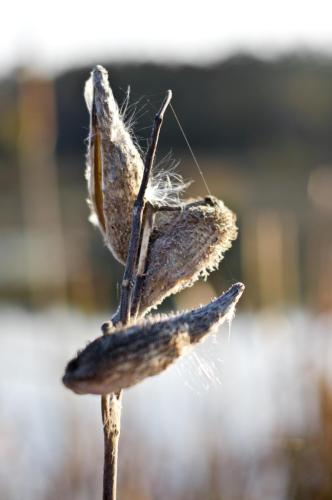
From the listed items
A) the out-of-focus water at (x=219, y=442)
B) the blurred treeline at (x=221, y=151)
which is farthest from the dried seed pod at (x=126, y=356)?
the blurred treeline at (x=221, y=151)

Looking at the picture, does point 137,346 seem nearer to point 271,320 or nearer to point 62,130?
point 271,320

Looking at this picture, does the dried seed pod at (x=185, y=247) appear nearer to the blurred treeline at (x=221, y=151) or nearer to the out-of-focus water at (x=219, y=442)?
the out-of-focus water at (x=219, y=442)

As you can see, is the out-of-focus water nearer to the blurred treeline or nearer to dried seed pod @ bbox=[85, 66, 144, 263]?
dried seed pod @ bbox=[85, 66, 144, 263]

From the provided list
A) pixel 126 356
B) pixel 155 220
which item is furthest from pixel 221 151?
pixel 126 356

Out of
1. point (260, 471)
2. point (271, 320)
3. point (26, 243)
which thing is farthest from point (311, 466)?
point (26, 243)

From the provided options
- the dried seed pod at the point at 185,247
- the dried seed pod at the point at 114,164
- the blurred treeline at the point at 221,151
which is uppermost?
the blurred treeline at the point at 221,151

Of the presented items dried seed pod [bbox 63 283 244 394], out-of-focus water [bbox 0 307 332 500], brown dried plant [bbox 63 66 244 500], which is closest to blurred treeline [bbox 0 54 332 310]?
out-of-focus water [bbox 0 307 332 500]
